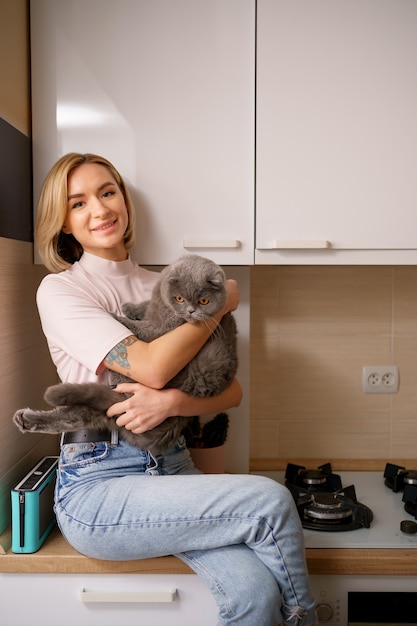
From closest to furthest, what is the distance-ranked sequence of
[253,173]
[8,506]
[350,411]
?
1. [8,506]
2. [253,173]
3. [350,411]

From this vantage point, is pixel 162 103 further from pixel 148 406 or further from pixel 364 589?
pixel 364 589

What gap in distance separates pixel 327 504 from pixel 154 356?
62 centimetres

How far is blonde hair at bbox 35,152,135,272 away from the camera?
1458 mm

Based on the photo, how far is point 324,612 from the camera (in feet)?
4.48

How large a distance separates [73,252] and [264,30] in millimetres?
777

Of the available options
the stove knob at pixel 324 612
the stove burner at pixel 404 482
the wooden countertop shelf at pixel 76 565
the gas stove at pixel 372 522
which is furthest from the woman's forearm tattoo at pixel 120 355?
the stove burner at pixel 404 482

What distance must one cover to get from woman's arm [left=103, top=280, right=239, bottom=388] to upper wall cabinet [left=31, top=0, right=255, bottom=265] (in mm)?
334

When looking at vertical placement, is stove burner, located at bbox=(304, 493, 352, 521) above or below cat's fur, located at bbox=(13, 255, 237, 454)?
below

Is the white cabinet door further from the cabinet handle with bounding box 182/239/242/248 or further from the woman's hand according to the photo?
the woman's hand

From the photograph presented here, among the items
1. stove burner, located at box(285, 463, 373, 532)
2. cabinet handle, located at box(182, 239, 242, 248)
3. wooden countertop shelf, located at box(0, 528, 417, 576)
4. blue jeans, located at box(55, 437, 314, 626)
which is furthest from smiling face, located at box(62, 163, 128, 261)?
stove burner, located at box(285, 463, 373, 532)

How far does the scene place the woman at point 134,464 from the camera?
1194 millimetres

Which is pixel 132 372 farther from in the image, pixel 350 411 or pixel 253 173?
pixel 350 411

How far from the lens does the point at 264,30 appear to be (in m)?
1.52

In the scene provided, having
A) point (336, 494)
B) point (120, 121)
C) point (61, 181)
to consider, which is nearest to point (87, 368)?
point (61, 181)
